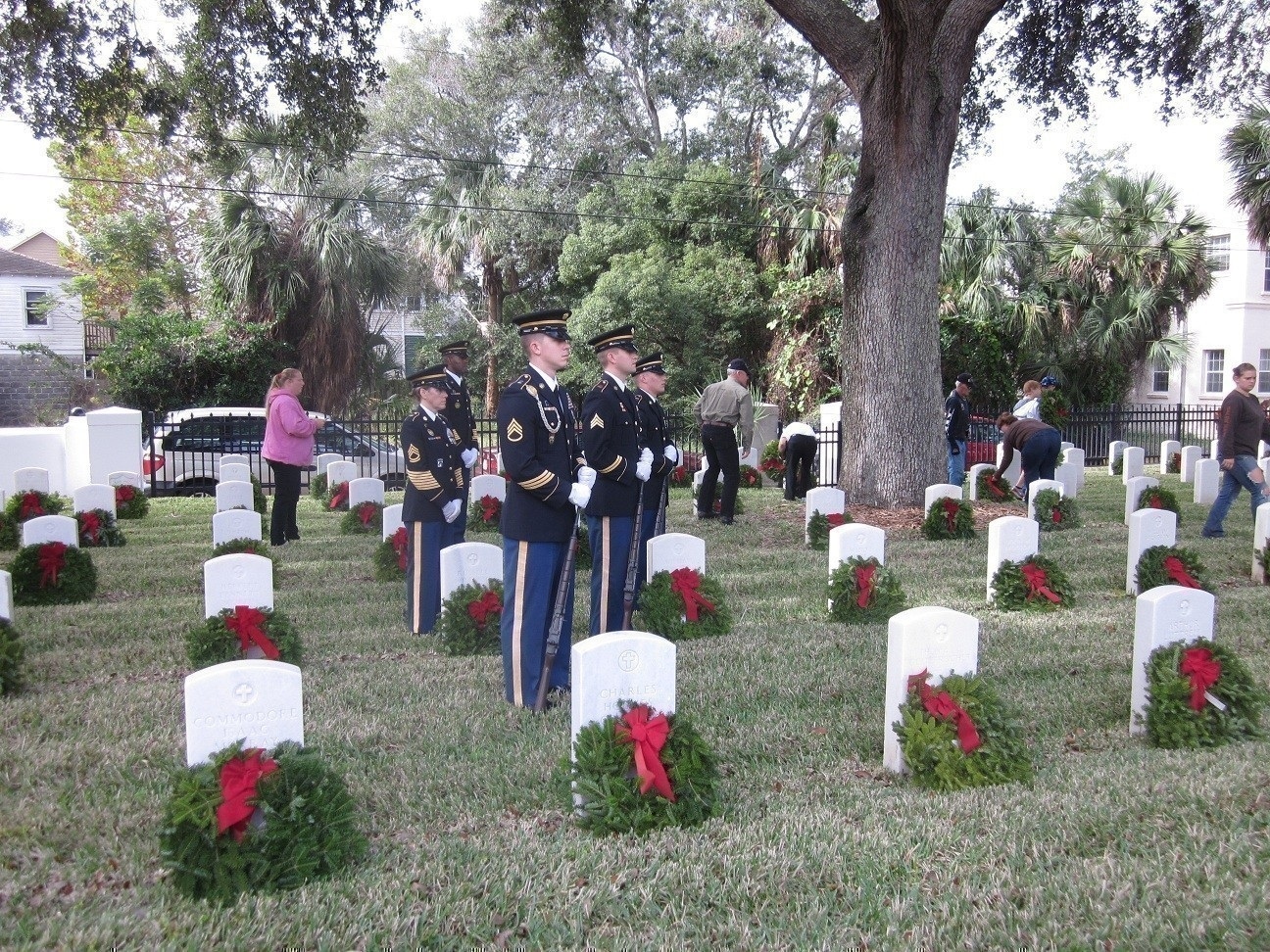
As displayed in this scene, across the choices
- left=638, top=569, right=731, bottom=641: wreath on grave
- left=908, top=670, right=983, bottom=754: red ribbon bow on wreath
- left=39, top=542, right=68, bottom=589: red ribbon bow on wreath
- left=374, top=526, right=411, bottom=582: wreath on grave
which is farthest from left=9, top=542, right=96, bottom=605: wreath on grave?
left=908, top=670, right=983, bottom=754: red ribbon bow on wreath

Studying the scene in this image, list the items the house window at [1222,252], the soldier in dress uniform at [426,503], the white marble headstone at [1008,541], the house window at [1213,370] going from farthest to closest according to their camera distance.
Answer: the house window at [1213,370] < the house window at [1222,252] < the white marble headstone at [1008,541] < the soldier in dress uniform at [426,503]

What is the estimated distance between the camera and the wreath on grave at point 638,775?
392 centimetres

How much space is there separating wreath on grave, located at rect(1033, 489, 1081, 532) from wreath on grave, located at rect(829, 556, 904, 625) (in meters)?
4.98

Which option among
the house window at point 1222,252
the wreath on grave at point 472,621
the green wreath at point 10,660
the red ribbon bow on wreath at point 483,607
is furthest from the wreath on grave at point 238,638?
the house window at point 1222,252

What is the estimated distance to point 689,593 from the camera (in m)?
7.02

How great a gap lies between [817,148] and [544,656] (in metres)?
29.2

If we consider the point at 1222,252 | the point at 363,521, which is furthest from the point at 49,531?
the point at 1222,252

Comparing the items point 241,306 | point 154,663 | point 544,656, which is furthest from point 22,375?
point 544,656

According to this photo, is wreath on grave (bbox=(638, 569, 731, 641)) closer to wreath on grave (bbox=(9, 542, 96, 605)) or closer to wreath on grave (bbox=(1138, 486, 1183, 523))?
wreath on grave (bbox=(9, 542, 96, 605))

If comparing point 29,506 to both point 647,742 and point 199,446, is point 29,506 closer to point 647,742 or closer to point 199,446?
point 199,446

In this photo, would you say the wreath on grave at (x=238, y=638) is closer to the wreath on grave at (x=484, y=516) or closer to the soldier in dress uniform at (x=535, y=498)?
the soldier in dress uniform at (x=535, y=498)

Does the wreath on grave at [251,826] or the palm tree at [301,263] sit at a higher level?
the palm tree at [301,263]

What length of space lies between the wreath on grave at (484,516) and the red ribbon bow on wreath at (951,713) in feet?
26.3

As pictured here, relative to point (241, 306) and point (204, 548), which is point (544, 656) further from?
point (241, 306)
